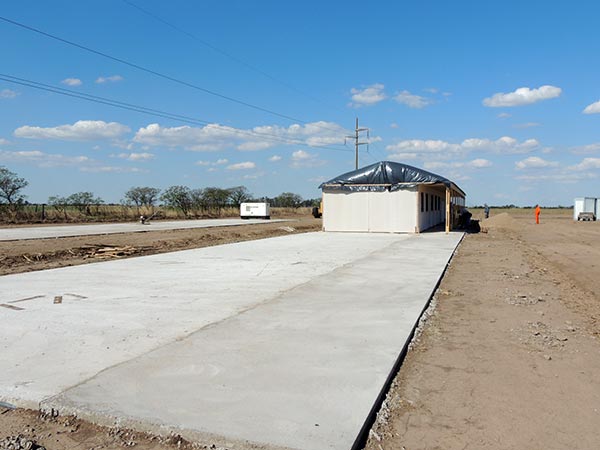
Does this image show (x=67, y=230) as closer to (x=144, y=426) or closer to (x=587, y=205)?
(x=144, y=426)

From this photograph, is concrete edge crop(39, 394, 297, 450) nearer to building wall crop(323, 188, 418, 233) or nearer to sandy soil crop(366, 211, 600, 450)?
sandy soil crop(366, 211, 600, 450)

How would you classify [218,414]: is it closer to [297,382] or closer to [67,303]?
[297,382]

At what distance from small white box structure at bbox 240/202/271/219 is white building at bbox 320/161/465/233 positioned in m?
30.6

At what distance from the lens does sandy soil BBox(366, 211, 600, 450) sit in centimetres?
357

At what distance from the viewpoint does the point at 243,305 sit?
7520 millimetres

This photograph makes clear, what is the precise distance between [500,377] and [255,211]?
2146 inches

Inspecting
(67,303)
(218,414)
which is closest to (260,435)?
(218,414)

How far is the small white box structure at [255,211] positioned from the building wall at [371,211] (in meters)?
30.6

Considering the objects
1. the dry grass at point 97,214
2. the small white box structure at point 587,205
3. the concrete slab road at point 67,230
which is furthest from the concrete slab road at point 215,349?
the small white box structure at point 587,205

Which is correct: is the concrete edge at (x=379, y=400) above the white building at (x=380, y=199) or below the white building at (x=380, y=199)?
below

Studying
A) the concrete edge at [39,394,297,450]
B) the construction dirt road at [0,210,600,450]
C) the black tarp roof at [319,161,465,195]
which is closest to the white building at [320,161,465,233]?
the black tarp roof at [319,161,465,195]

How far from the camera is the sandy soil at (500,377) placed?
141 inches

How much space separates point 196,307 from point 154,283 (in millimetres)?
2598

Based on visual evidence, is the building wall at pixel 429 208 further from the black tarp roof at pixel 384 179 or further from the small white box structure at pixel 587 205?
the small white box structure at pixel 587 205
